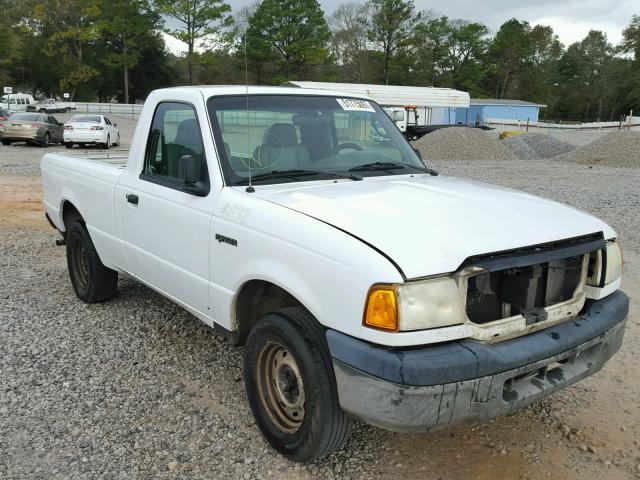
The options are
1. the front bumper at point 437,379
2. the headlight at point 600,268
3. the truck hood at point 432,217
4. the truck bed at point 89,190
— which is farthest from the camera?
the truck bed at point 89,190

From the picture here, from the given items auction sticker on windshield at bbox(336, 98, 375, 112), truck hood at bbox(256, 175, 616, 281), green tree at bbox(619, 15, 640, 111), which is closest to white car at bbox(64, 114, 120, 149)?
auction sticker on windshield at bbox(336, 98, 375, 112)

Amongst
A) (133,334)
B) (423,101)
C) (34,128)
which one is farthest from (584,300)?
(423,101)

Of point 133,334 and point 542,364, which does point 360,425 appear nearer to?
point 542,364

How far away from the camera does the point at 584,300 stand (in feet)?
10.4

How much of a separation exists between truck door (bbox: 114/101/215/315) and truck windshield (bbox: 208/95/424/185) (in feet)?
0.72

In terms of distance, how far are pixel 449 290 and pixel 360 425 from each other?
138 cm

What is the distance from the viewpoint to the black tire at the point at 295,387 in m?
2.73

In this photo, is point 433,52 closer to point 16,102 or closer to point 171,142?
point 16,102

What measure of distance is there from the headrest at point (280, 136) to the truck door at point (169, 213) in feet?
1.42

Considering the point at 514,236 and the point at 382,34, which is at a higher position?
the point at 382,34

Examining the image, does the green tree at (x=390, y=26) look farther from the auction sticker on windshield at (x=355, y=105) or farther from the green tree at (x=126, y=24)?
the auction sticker on windshield at (x=355, y=105)

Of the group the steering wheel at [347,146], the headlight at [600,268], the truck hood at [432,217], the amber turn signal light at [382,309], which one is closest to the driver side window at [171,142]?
the truck hood at [432,217]

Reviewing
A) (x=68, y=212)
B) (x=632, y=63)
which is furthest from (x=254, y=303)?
(x=632, y=63)

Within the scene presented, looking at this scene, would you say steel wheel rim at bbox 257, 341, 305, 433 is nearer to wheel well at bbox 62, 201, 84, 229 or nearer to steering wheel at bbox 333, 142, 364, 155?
steering wheel at bbox 333, 142, 364, 155
